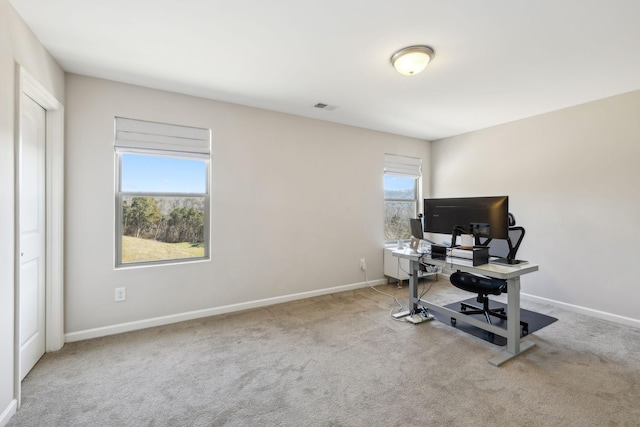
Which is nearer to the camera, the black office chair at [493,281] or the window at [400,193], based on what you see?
the black office chair at [493,281]

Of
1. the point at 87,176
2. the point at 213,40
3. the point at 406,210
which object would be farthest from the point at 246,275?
the point at 406,210

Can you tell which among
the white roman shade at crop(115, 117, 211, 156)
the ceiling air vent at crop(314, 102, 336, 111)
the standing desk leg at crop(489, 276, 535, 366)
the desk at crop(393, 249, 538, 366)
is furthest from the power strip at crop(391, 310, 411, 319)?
the white roman shade at crop(115, 117, 211, 156)

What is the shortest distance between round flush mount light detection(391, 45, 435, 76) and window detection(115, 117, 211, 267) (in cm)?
206

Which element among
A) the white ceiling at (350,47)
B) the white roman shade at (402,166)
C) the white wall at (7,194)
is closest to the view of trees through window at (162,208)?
the white ceiling at (350,47)

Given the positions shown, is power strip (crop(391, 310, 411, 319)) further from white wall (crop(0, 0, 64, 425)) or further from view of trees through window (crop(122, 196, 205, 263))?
white wall (crop(0, 0, 64, 425))

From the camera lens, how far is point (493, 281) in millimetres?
2793

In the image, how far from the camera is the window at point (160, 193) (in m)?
2.73

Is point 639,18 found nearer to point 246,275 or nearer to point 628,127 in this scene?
point 628,127

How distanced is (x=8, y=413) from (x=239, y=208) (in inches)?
86.8

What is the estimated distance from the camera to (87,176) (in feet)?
8.35

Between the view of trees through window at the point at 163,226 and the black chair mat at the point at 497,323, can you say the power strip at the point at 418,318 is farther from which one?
the view of trees through window at the point at 163,226

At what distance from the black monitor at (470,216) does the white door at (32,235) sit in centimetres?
327

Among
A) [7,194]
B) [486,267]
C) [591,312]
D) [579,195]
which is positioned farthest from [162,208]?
[591,312]

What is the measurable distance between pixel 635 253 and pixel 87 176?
541 centimetres
